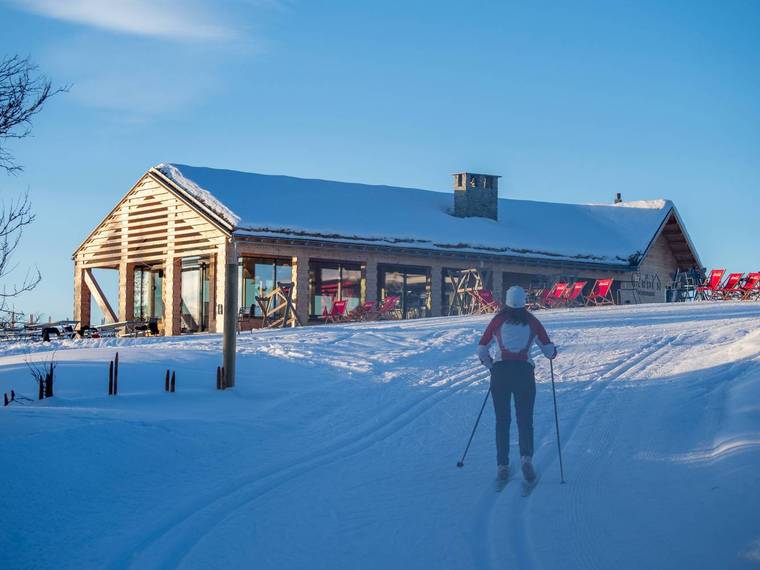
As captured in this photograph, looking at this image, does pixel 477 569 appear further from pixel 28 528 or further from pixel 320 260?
pixel 320 260

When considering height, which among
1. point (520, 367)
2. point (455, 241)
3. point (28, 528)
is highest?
point (455, 241)

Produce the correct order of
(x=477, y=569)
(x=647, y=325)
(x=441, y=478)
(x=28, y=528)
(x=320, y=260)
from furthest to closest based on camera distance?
(x=320, y=260)
(x=647, y=325)
(x=441, y=478)
(x=28, y=528)
(x=477, y=569)

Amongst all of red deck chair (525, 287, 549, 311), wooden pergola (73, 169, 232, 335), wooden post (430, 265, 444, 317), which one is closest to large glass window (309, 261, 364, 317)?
wooden post (430, 265, 444, 317)

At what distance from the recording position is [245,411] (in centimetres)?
1205

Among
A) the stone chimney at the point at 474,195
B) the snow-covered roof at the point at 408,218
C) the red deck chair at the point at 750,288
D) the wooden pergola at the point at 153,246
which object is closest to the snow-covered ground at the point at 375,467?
the red deck chair at the point at 750,288

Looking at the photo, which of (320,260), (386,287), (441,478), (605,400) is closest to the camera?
(441,478)

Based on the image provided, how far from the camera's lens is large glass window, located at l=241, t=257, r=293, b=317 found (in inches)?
1123

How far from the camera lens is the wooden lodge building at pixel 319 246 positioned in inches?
1078

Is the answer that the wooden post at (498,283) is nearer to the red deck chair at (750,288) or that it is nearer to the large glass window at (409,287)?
the large glass window at (409,287)

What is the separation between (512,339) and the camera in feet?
29.3

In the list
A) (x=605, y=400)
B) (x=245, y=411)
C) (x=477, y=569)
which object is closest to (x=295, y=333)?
(x=245, y=411)

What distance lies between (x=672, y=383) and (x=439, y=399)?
9.56 feet

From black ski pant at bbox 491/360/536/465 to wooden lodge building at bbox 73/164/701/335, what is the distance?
17.9 metres

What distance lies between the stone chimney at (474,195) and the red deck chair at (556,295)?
20.9 feet
